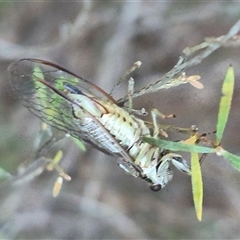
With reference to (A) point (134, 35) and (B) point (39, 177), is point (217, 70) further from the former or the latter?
(B) point (39, 177)

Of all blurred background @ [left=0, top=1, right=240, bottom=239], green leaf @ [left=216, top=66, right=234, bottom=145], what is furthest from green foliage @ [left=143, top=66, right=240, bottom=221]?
blurred background @ [left=0, top=1, right=240, bottom=239]

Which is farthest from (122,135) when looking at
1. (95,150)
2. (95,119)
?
(95,150)

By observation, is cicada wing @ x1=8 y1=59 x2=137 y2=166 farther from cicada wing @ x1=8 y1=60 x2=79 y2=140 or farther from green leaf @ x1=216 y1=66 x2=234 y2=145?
green leaf @ x1=216 y1=66 x2=234 y2=145

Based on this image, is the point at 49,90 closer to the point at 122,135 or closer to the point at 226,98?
the point at 122,135

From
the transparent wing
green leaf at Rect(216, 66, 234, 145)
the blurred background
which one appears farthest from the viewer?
the blurred background

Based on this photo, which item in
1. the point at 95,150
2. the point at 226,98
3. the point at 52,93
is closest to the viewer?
the point at 226,98
